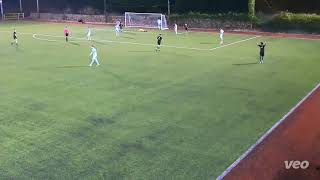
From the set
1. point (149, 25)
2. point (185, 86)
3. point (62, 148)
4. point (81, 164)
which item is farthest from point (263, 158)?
point (149, 25)

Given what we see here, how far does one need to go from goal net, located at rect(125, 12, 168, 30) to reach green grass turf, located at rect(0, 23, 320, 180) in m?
19.8

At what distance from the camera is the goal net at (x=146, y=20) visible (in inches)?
2246

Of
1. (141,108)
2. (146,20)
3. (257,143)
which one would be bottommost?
(257,143)

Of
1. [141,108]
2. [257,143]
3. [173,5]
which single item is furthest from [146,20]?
[257,143]

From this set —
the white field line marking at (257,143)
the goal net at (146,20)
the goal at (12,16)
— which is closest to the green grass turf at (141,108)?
the white field line marking at (257,143)

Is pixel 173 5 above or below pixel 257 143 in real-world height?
above

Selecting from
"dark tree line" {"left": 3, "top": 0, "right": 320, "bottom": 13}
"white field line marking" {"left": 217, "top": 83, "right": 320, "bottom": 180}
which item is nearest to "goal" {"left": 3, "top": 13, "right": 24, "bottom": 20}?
"dark tree line" {"left": 3, "top": 0, "right": 320, "bottom": 13}

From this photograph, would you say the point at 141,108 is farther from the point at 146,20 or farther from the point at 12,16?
the point at 12,16

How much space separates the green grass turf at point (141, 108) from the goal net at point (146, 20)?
19.8 m

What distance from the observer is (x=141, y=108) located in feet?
68.6

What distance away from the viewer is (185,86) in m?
25.3

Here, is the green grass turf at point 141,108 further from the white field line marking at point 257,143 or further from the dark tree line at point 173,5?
the dark tree line at point 173,5

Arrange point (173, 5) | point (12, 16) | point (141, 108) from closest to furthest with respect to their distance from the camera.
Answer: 1. point (141, 108)
2. point (173, 5)
3. point (12, 16)

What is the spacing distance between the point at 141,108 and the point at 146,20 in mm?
39794
